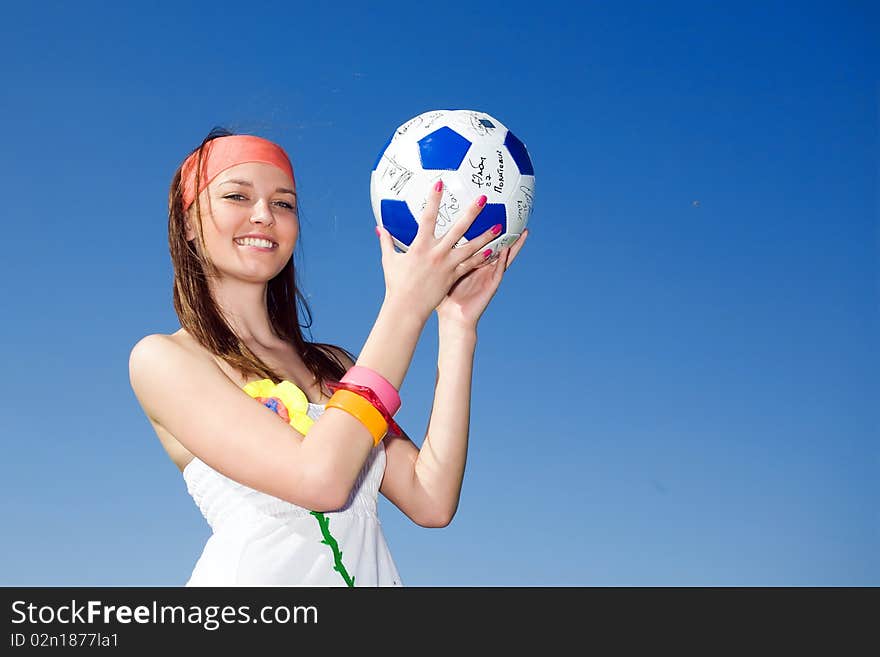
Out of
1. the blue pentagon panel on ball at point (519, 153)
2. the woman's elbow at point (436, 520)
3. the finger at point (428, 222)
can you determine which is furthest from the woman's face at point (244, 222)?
the woman's elbow at point (436, 520)

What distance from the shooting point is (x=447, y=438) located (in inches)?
170

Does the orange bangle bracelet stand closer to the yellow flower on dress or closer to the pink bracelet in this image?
the pink bracelet

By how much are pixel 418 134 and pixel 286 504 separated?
1.68 metres

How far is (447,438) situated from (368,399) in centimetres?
78

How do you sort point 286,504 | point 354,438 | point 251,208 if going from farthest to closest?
1. point 251,208
2. point 286,504
3. point 354,438

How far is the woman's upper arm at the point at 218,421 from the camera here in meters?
3.58

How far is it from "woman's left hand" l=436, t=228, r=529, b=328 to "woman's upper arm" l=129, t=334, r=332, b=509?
1139 millimetres

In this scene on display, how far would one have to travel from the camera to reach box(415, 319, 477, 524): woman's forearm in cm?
432

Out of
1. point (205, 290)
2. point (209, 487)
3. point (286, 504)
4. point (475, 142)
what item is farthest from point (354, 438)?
point (475, 142)

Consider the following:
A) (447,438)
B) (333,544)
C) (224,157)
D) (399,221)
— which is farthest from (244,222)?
(333,544)

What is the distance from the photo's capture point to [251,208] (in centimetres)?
421

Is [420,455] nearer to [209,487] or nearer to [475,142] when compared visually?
[209,487]

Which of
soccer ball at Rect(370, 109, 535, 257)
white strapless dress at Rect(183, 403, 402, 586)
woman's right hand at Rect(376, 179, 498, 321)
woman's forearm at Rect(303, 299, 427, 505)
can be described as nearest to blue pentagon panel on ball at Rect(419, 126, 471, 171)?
soccer ball at Rect(370, 109, 535, 257)

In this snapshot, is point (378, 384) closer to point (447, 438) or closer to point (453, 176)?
point (447, 438)
